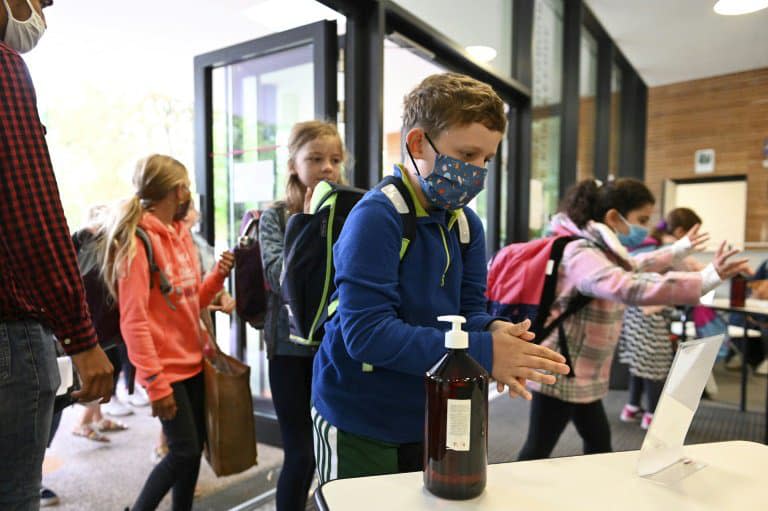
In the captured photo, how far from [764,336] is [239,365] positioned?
13.7ft

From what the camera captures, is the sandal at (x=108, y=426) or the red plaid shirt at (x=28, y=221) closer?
the red plaid shirt at (x=28, y=221)

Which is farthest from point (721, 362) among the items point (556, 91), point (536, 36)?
point (536, 36)

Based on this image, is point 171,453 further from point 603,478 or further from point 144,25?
point 144,25

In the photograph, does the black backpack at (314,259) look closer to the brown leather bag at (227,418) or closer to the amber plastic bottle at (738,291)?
the brown leather bag at (227,418)

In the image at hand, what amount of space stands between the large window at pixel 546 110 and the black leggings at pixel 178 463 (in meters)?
3.16

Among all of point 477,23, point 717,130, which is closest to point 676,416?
point 477,23

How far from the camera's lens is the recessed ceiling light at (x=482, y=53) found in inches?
126

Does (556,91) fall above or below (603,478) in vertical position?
above

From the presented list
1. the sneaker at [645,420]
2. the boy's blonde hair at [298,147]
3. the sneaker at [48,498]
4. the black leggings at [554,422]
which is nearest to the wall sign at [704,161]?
the sneaker at [645,420]

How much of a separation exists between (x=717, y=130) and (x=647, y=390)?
16.4ft

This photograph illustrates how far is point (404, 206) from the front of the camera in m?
1.01

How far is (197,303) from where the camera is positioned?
1839 millimetres

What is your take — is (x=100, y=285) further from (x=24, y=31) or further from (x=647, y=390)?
(x=647, y=390)

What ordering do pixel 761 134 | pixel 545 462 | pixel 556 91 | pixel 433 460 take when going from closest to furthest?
pixel 433 460, pixel 545 462, pixel 556 91, pixel 761 134
